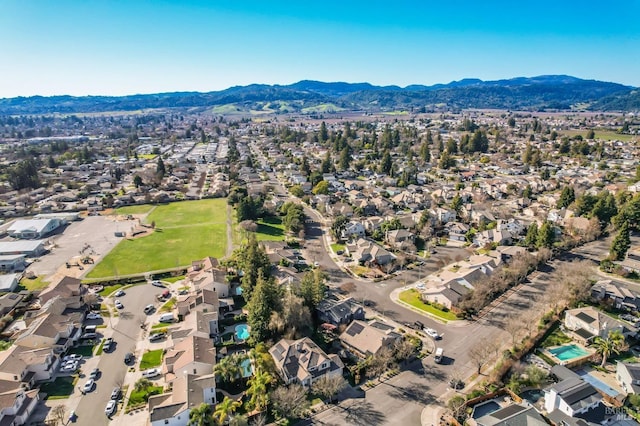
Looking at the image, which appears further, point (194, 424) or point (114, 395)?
point (114, 395)

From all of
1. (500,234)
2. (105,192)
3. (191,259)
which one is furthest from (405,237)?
(105,192)

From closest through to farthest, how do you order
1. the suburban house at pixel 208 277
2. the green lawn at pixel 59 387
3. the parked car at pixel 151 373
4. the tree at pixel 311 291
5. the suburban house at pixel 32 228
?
1. the green lawn at pixel 59 387
2. the parked car at pixel 151 373
3. the tree at pixel 311 291
4. the suburban house at pixel 208 277
5. the suburban house at pixel 32 228

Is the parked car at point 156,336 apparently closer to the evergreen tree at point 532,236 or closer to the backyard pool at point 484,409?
the backyard pool at point 484,409

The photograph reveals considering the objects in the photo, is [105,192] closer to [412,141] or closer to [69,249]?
[69,249]

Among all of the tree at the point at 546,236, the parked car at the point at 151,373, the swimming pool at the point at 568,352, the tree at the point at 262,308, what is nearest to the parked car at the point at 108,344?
the parked car at the point at 151,373

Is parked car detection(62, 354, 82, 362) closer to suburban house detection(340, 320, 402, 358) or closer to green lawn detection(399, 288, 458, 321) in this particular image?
suburban house detection(340, 320, 402, 358)

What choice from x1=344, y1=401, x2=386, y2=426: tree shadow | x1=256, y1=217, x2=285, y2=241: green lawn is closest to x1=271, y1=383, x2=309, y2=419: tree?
x1=344, y1=401, x2=386, y2=426: tree shadow
